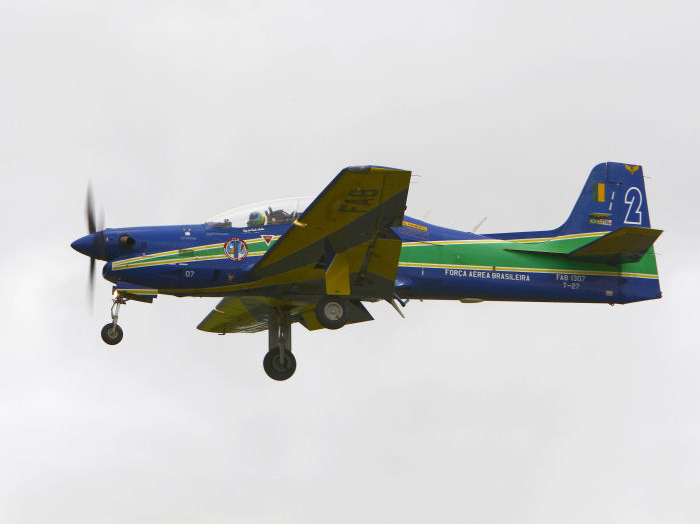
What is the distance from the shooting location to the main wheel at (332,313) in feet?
62.2

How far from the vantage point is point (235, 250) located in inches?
754

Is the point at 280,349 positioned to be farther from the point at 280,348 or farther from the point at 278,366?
the point at 278,366

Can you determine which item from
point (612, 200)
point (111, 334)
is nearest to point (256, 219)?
point (111, 334)

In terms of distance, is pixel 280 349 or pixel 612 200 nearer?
pixel 280 349

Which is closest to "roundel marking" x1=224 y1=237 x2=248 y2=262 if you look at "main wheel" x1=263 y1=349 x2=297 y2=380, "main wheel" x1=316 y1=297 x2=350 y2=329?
"main wheel" x1=316 y1=297 x2=350 y2=329

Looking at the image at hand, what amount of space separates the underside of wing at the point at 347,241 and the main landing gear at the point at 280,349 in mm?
2014

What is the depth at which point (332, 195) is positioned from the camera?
1747 cm

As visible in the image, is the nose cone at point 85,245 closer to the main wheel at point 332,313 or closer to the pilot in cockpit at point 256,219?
the pilot in cockpit at point 256,219

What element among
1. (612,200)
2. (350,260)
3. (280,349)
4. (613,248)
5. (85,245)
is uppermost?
(612,200)

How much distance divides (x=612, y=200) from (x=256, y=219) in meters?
7.37

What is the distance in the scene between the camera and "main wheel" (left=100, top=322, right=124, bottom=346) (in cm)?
→ 1855

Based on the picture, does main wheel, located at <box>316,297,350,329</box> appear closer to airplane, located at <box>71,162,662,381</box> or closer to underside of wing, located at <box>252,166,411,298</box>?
airplane, located at <box>71,162,662,381</box>

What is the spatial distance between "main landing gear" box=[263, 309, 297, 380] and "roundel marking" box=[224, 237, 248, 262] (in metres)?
2.46

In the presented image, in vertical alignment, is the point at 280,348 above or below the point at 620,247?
below
